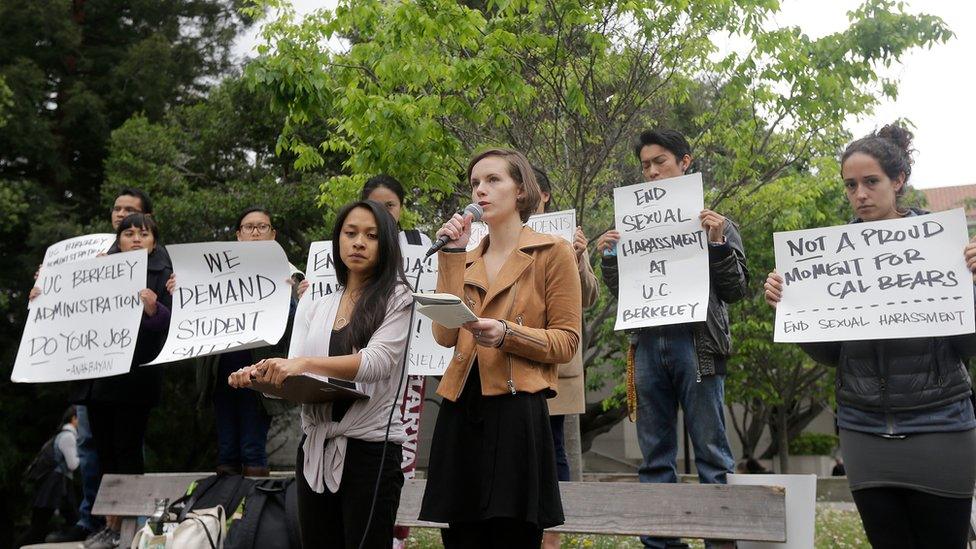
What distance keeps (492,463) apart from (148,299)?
331 centimetres

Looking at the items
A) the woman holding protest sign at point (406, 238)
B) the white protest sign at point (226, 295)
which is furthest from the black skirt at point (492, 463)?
the white protest sign at point (226, 295)

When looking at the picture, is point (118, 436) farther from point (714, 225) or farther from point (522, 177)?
point (714, 225)

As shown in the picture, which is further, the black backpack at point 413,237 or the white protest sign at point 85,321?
the white protest sign at point 85,321

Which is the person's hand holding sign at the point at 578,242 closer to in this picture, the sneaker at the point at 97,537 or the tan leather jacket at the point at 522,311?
the tan leather jacket at the point at 522,311

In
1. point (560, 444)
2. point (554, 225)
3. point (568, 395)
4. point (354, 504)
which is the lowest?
point (354, 504)

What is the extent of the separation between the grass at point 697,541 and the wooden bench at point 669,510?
76.9 inches

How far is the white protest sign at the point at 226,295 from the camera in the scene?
5.15 metres

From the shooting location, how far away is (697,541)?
6582 millimetres

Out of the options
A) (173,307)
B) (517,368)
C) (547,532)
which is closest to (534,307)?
(517,368)

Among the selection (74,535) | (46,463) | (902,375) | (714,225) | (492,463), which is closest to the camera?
(492,463)

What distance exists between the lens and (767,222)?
47.1ft

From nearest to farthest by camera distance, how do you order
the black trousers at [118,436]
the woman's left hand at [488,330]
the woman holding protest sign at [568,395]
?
the woman's left hand at [488,330] → the woman holding protest sign at [568,395] → the black trousers at [118,436]

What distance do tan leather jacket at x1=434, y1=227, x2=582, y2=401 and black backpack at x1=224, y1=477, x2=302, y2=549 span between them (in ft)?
4.82

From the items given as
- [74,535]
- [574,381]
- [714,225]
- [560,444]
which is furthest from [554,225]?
[74,535]
